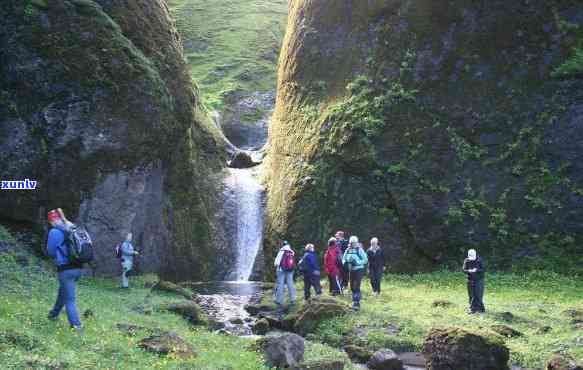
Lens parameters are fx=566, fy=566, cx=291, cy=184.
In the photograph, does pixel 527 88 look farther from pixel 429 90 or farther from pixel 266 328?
pixel 266 328

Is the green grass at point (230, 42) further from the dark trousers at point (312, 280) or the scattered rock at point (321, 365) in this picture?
the scattered rock at point (321, 365)

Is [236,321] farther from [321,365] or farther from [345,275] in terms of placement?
[321,365]

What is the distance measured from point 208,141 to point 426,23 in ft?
56.5

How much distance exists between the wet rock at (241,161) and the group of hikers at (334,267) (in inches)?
802

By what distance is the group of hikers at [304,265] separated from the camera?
12.6 m

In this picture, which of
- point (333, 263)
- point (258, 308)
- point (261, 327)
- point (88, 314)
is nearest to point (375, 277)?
point (333, 263)

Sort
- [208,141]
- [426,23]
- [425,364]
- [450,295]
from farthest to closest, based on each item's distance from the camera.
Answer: [208,141] < [426,23] < [450,295] < [425,364]

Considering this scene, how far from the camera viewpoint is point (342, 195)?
3316 centimetres

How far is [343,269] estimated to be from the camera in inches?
973

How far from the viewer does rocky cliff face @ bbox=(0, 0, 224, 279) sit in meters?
26.7

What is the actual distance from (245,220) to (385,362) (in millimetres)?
23712

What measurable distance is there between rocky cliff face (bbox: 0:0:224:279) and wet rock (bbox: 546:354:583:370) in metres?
20.4

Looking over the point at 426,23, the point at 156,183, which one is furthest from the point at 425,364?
the point at 426,23

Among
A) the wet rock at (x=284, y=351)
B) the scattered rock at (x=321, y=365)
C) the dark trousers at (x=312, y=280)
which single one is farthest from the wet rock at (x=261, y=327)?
the scattered rock at (x=321, y=365)
